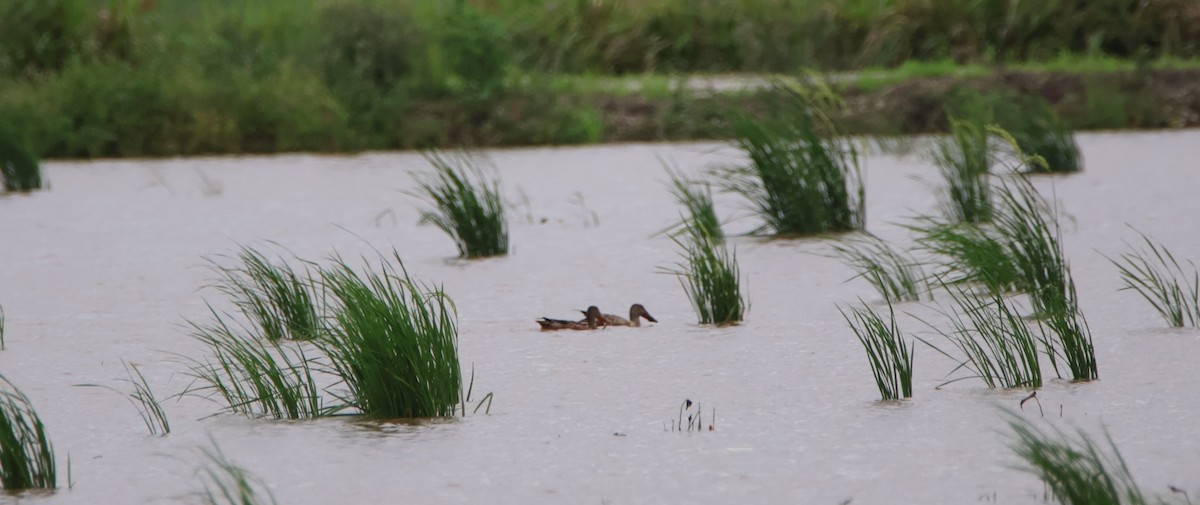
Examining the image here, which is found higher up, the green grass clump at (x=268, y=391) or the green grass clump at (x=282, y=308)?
the green grass clump at (x=282, y=308)

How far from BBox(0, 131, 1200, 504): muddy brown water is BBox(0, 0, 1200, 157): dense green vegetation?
10.3 feet

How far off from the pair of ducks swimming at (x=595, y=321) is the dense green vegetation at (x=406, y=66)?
472 centimetres

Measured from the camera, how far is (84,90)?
31.8 ft

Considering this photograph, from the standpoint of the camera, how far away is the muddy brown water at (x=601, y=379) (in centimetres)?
249

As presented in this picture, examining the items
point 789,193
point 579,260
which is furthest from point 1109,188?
point 579,260

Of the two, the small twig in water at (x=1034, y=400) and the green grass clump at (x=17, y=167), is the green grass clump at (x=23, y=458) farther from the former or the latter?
the green grass clump at (x=17, y=167)

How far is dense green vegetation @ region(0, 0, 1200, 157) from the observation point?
9711 millimetres

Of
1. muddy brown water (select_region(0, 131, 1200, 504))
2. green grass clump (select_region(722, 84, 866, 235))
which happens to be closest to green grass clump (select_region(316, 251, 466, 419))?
muddy brown water (select_region(0, 131, 1200, 504))

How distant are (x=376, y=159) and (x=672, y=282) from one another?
4.93m

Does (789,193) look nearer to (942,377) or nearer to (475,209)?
(475,209)

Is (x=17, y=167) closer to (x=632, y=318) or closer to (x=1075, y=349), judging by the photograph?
(x=632, y=318)

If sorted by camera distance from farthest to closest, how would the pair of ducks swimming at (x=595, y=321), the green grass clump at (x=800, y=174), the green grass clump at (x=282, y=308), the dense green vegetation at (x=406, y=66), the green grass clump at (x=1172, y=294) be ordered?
the dense green vegetation at (x=406, y=66) < the green grass clump at (x=800, y=174) < the pair of ducks swimming at (x=595, y=321) < the green grass clump at (x=282, y=308) < the green grass clump at (x=1172, y=294)

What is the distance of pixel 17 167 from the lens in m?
7.68

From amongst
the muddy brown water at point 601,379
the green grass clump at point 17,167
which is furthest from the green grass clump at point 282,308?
the green grass clump at point 17,167
